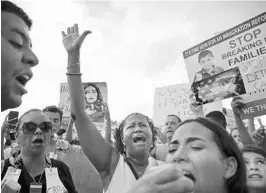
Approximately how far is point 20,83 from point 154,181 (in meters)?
0.57

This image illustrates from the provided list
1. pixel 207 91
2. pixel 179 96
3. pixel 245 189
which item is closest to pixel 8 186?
pixel 245 189

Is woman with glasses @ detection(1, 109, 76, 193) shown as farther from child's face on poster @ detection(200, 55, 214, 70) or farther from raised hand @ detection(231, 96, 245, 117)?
child's face on poster @ detection(200, 55, 214, 70)

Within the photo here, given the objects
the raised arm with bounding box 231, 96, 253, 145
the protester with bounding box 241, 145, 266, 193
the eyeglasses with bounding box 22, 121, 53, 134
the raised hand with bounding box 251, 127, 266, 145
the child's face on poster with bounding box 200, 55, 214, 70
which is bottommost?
the protester with bounding box 241, 145, 266, 193

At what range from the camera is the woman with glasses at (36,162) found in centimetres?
266

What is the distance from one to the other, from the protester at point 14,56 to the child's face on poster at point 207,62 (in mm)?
3627

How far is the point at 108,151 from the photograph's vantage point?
2604 millimetres

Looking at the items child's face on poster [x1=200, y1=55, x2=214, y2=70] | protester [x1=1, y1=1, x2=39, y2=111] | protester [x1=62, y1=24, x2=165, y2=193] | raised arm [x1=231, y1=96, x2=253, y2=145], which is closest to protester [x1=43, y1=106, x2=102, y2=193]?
protester [x1=62, y1=24, x2=165, y2=193]

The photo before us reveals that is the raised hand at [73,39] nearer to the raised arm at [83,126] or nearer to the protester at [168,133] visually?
the raised arm at [83,126]

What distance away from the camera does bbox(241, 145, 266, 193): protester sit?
8.41 ft

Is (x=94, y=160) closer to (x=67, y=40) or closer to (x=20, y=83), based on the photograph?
(x=67, y=40)

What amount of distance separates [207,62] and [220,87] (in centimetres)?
52

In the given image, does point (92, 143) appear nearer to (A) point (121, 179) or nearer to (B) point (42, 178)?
(A) point (121, 179)

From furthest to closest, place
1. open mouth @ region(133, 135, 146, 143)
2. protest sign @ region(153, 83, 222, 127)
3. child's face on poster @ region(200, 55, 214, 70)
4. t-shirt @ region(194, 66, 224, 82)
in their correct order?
protest sign @ region(153, 83, 222, 127) → child's face on poster @ region(200, 55, 214, 70) → t-shirt @ region(194, 66, 224, 82) → open mouth @ region(133, 135, 146, 143)

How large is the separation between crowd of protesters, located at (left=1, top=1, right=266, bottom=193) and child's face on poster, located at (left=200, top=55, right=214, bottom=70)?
0.59m
